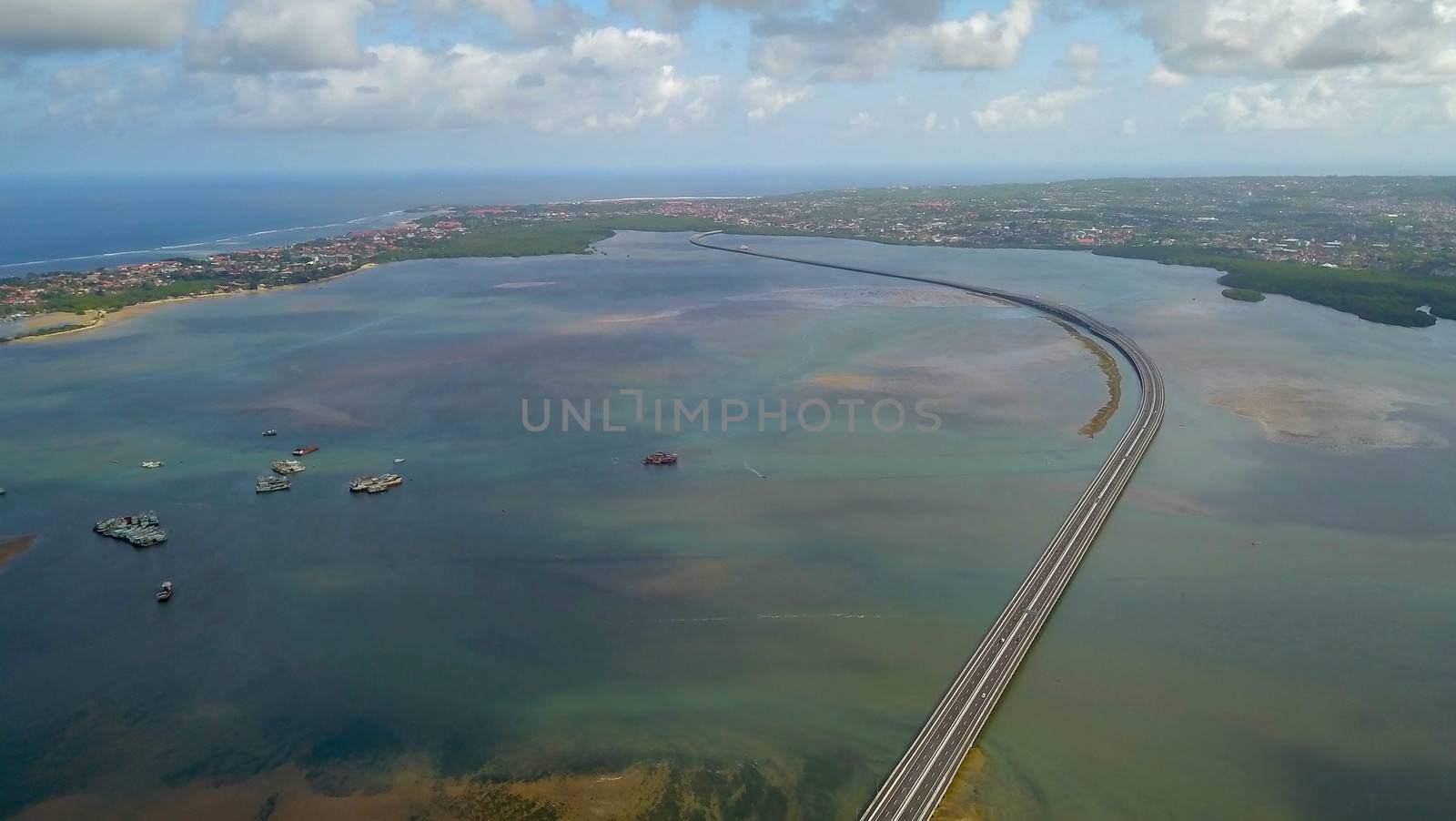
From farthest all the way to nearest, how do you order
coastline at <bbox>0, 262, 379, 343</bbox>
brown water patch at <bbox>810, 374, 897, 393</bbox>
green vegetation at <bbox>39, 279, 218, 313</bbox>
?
green vegetation at <bbox>39, 279, 218, 313</bbox>, coastline at <bbox>0, 262, 379, 343</bbox>, brown water patch at <bbox>810, 374, 897, 393</bbox>

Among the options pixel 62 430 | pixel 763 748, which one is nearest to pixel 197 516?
pixel 62 430

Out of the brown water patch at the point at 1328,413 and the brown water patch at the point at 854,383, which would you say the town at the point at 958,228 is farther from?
the brown water patch at the point at 854,383

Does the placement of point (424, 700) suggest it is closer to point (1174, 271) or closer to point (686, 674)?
point (686, 674)

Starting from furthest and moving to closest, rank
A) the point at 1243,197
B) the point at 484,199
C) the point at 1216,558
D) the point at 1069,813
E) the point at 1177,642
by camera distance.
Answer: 1. the point at 484,199
2. the point at 1243,197
3. the point at 1216,558
4. the point at 1177,642
5. the point at 1069,813

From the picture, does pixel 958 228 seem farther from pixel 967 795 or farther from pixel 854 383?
pixel 967 795

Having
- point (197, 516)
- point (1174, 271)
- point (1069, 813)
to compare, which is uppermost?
point (1174, 271)

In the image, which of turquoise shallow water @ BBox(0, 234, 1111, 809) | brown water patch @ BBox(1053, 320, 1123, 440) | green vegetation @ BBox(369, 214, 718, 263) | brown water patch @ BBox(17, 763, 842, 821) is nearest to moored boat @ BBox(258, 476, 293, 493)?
turquoise shallow water @ BBox(0, 234, 1111, 809)

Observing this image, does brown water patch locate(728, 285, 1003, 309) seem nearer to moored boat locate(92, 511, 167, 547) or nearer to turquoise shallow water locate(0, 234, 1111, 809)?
turquoise shallow water locate(0, 234, 1111, 809)
